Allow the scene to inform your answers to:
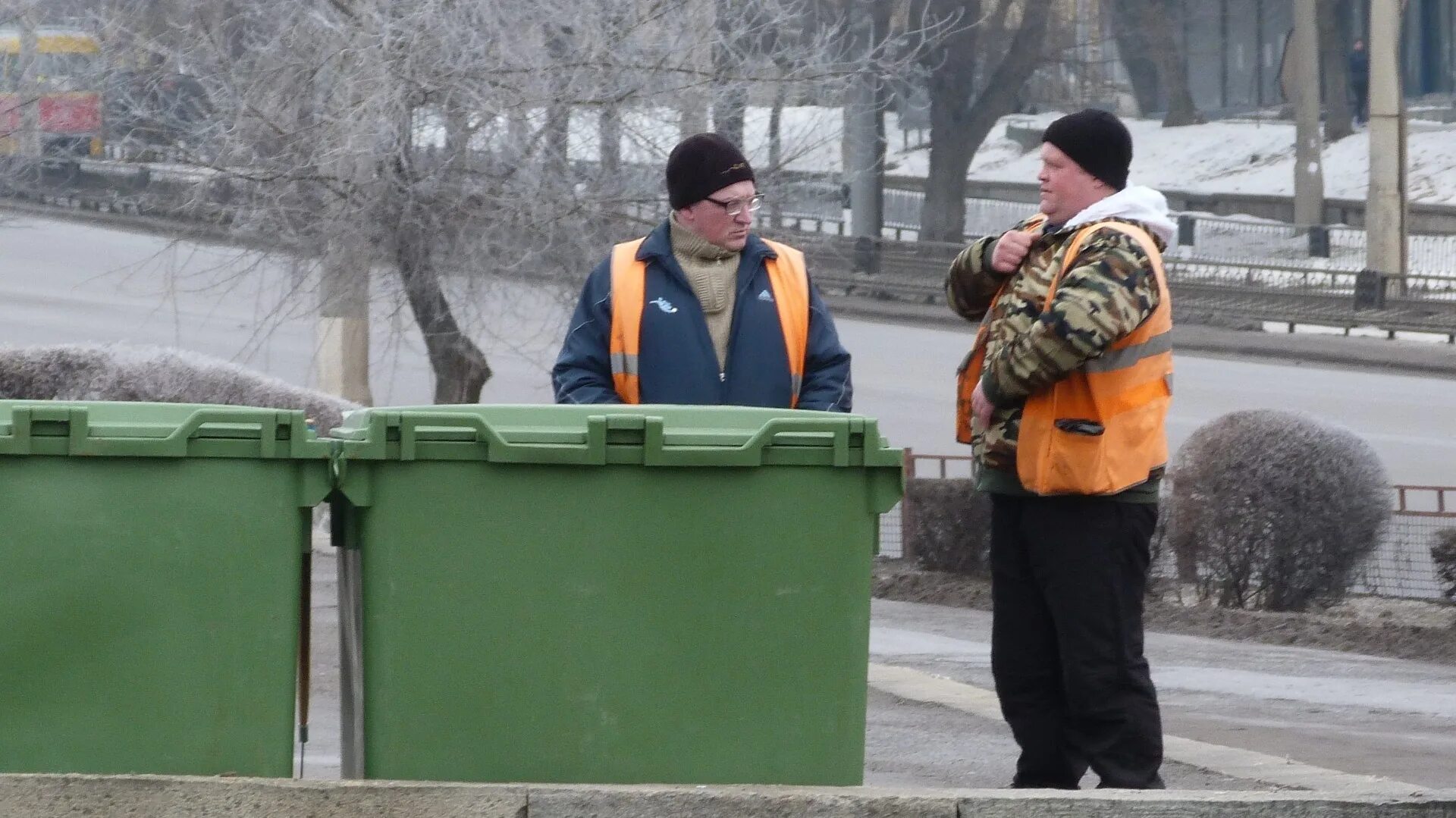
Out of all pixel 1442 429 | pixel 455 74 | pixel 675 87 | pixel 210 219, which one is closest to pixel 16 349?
pixel 210 219

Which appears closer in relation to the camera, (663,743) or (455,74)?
(663,743)

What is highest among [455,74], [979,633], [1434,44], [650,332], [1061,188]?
[1434,44]

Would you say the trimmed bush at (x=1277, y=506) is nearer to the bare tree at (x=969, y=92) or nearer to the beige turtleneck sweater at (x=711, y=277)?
the beige turtleneck sweater at (x=711, y=277)

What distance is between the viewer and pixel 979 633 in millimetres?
11617

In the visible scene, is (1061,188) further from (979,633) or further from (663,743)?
(979,633)

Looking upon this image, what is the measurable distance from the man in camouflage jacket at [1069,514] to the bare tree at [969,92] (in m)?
23.6

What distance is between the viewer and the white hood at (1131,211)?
4812mm

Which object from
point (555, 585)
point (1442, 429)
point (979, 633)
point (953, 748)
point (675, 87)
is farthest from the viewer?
point (1442, 429)

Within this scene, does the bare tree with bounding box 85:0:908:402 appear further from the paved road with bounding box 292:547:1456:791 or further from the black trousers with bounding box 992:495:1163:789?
the black trousers with bounding box 992:495:1163:789

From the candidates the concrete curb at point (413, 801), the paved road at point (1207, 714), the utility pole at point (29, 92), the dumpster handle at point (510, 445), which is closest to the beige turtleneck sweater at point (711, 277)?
the dumpster handle at point (510, 445)

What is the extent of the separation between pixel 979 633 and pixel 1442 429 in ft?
29.0

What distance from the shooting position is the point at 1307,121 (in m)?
31.7

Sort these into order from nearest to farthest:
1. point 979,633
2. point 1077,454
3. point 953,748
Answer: point 1077,454 → point 953,748 → point 979,633

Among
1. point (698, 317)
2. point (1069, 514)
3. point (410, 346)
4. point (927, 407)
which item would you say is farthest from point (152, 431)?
point (927, 407)
